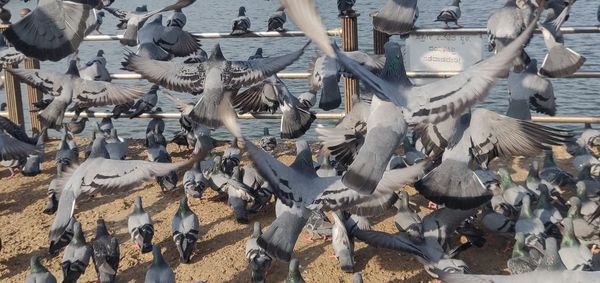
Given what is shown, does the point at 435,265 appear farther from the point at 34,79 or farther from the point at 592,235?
the point at 34,79

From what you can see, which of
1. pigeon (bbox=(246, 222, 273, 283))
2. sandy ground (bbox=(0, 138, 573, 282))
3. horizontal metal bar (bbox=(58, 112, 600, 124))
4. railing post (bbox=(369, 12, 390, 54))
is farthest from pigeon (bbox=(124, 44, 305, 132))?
railing post (bbox=(369, 12, 390, 54))

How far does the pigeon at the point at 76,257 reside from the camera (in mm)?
5691

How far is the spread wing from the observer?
6895 mm

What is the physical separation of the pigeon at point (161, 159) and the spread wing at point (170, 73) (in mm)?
989

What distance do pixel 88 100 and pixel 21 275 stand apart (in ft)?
7.27

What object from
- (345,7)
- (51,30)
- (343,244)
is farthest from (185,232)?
(345,7)

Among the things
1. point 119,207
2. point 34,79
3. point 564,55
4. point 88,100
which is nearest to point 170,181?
point 119,207

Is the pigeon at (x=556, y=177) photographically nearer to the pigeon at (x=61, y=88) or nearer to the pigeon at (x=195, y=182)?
the pigeon at (x=195, y=182)

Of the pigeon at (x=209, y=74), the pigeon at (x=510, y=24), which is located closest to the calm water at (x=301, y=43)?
the pigeon at (x=510, y=24)

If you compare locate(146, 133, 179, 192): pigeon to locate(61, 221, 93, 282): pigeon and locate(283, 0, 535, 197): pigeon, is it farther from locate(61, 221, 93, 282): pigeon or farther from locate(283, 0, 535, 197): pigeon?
locate(283, 0, 535, 197): pigeon

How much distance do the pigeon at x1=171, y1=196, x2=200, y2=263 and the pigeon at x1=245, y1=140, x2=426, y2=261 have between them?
4.28ft

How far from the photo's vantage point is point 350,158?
6184 millimetres

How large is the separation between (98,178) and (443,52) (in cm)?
536

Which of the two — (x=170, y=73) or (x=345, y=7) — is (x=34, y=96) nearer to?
(x=170, y=73)
